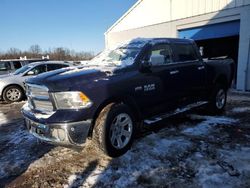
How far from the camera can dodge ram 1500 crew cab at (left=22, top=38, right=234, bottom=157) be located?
12.9 ft

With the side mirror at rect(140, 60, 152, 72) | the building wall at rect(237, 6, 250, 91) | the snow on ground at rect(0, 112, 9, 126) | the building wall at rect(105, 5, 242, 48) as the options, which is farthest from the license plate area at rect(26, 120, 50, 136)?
the building wall at rect(105, 5, 242, 48)

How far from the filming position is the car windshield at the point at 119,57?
4.92 metres

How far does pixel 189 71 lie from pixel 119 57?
5.67 feet

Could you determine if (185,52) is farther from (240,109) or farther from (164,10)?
(164,10)

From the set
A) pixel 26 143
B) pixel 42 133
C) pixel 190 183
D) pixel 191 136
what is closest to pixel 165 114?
pixel 191 136

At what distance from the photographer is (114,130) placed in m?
4.38

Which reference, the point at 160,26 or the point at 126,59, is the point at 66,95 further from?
the point at 160,26

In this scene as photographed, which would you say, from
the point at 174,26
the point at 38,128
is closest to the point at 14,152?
the point at 38,128

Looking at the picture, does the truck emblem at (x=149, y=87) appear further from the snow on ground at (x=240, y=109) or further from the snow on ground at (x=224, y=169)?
the snow on ground at (x=240, y=109)

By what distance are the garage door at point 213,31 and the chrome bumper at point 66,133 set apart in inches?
383

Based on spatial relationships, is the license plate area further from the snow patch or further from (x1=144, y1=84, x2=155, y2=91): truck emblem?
the snow patch

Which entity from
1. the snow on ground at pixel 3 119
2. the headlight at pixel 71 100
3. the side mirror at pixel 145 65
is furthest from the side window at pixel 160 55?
the snow on ground at pixel 3 119

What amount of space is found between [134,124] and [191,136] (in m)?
1.36

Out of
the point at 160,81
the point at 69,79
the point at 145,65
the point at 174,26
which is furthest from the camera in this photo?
the point at 174,26
